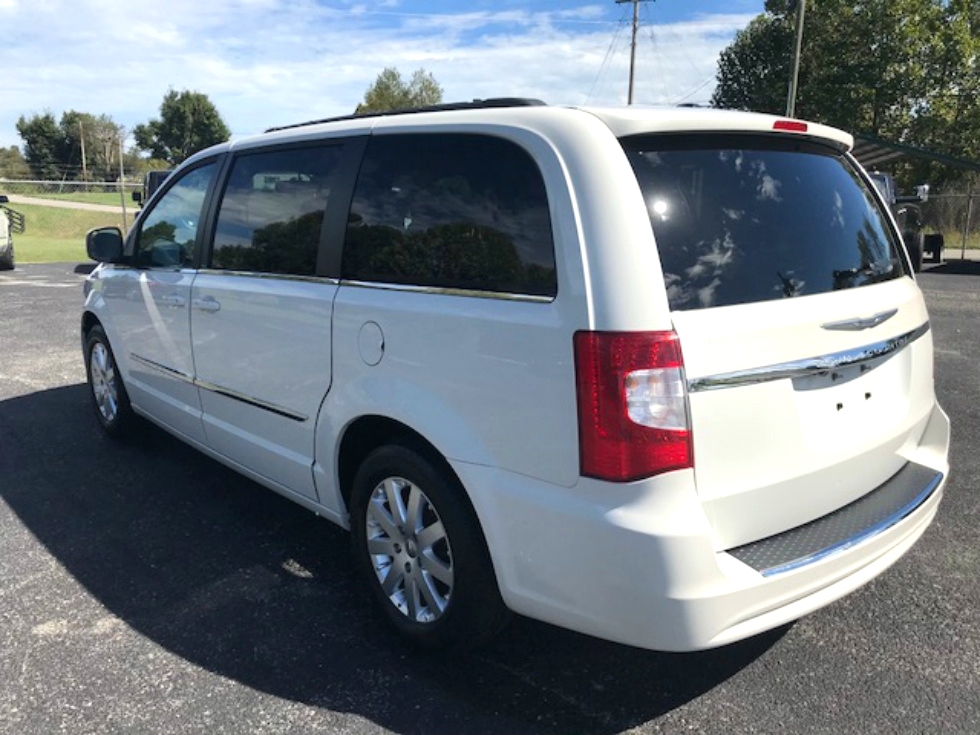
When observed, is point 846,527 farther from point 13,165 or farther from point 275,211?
point 13,165

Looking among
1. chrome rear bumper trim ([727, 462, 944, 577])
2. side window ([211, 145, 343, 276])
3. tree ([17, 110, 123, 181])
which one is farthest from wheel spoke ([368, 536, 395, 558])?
tree ([17, 110, 123, 181])

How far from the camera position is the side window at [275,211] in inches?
124

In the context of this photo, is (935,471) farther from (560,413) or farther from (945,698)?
(560,413)

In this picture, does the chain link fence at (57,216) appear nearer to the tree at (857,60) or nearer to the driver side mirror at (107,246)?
the driver side mirror at (107,246)

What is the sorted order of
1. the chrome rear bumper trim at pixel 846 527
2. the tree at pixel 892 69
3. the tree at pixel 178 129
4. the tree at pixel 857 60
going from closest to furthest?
the chrome rear bumper trim at pixel 846 527
the tree at pixel 892 69
the tree at pixel 857 60
the tree at pixel 178 129

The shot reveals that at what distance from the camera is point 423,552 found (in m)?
2.71

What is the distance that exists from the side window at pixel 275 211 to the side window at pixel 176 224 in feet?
0.93

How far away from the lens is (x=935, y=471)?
2906mm

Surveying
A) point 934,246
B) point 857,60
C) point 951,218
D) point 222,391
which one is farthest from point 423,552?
point 857,60

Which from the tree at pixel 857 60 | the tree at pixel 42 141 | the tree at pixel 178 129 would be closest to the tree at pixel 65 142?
the tree at pixel 42 141

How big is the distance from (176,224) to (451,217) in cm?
225

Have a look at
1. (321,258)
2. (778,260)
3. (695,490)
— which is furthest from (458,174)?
(695,490)

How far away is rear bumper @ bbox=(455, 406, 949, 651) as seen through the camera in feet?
6.85

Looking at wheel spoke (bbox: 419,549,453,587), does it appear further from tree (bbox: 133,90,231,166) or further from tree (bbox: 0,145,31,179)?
tree (bbox: 133,90,231,166)
